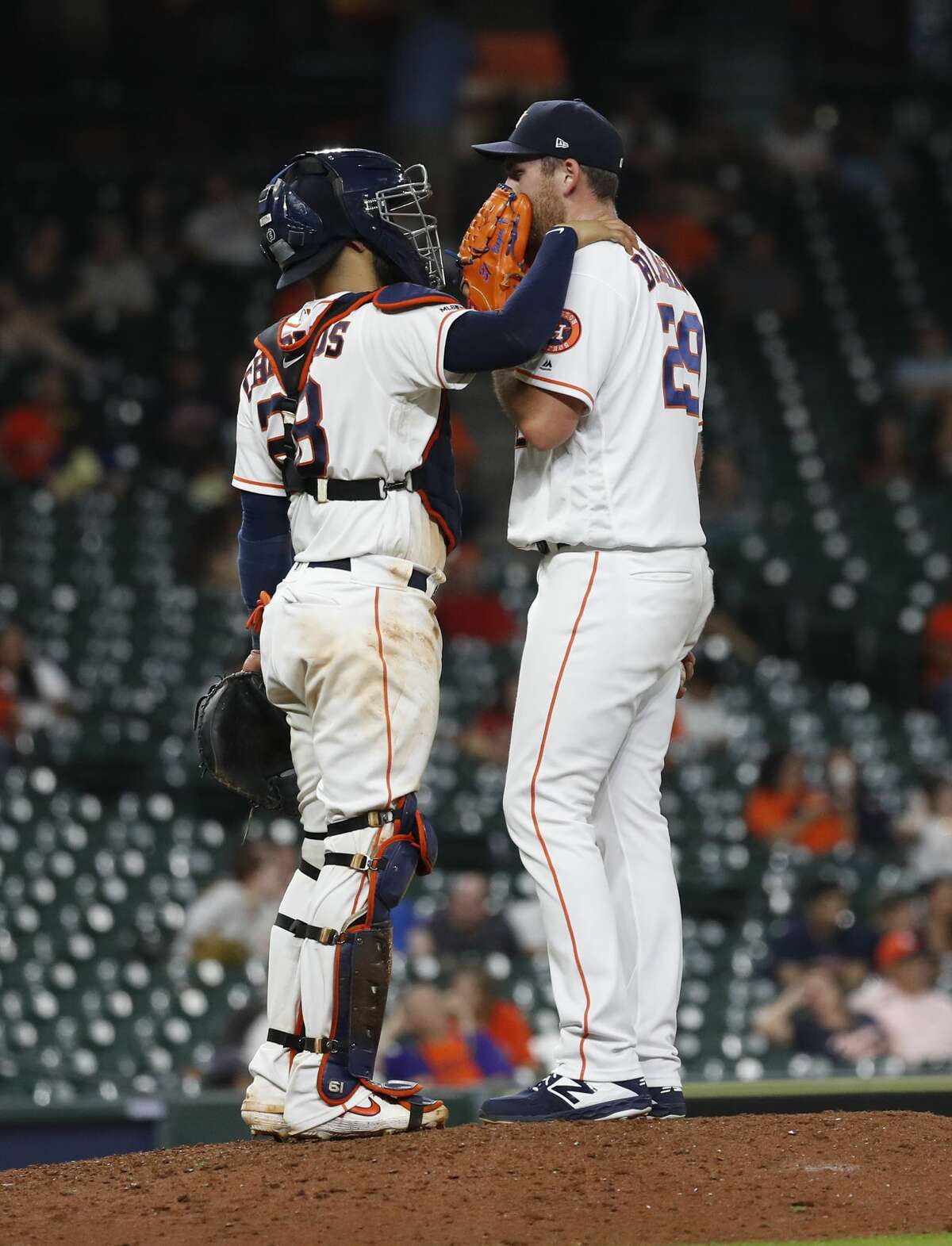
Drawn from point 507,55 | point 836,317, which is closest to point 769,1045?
point 836,317

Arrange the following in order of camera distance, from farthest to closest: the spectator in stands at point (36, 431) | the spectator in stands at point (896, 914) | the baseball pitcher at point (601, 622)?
the spectator in stands at point (36, 431) < the spectator in stands at point (896, 914) < the baseball pitcher at point (601, 622)

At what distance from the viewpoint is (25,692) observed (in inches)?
371

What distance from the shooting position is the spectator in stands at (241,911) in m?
8.04

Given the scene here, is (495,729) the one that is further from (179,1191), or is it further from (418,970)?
(179,1191)

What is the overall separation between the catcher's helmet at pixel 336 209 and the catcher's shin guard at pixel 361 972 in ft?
3.86

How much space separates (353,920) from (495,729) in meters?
5.50

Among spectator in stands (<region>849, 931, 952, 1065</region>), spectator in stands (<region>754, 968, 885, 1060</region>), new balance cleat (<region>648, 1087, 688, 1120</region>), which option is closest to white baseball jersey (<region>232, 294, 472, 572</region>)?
new balance cleat (<region>648, 1087, 688, 1120</region>)

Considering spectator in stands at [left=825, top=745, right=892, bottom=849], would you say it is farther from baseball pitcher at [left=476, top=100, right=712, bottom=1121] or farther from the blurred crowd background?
baseball pitcher at [left=476, top=100, right=712, bottom=1121]

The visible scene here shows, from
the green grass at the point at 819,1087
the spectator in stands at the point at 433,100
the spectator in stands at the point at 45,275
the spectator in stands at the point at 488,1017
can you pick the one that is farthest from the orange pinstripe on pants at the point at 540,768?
the spectator in stands at the point at 433,100

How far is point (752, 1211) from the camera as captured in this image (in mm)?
3404

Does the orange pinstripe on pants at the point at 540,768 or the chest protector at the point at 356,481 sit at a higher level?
the chest protector at the point at 356,481

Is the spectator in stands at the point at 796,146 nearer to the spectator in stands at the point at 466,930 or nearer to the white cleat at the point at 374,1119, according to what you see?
the spectator in stands at the point at 466,930

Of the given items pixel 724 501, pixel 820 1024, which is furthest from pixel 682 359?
pixel 724 501

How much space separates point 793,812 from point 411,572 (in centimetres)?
549
